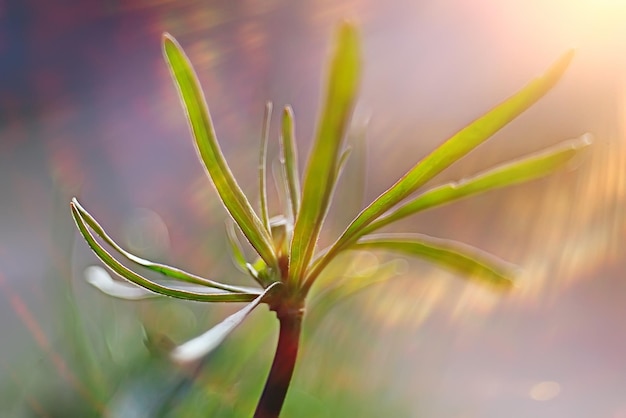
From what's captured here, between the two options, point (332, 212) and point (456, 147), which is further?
point (332, 212)

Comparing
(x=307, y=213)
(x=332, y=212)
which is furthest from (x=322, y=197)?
(x=332, y=212)

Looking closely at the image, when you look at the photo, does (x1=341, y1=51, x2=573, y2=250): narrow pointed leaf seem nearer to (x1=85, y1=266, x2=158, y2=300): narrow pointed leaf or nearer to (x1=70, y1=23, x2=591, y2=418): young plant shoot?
(x1=70, y1=23, x2=591, y2=418): young plant shoot

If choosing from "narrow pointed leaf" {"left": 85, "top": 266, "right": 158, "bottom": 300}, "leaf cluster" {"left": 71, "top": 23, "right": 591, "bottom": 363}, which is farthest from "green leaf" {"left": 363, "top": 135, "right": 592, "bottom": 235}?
"narrow pointed leaf" {"left": 85, "top": 266, "right": 158, "bottom": 300}

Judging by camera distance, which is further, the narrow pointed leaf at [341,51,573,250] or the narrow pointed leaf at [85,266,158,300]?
the narrow pointed leaf at [85,266,158,300]

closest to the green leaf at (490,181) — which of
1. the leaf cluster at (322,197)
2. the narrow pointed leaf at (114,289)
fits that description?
the leaf cluster at (322,197)

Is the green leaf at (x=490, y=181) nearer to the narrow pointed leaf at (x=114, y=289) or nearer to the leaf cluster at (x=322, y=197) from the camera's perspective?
the leaf cluster at (x=322, y=197)

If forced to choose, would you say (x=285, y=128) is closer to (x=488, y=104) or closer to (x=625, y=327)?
(x=625, y=327)

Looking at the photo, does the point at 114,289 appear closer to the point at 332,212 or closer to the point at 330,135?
the point at 330,135
